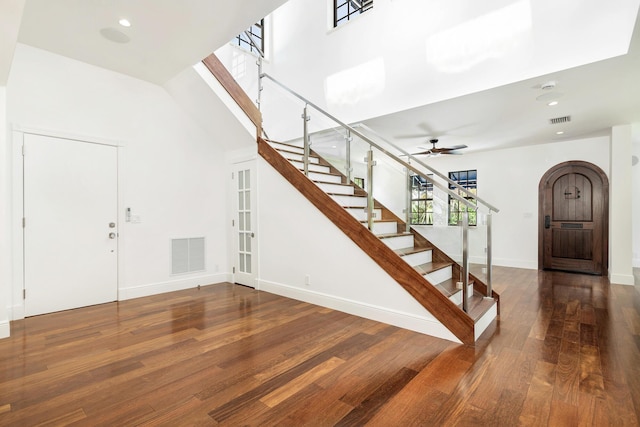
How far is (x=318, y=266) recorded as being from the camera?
13.5ft

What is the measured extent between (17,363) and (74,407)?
1.11 meters

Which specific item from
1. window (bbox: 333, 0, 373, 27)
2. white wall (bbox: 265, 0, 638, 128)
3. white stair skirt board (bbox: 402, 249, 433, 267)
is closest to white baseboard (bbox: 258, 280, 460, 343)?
white stair skirt board (bbox: 402, 249, 433, 267)

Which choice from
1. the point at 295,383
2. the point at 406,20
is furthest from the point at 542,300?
the point at 406,20

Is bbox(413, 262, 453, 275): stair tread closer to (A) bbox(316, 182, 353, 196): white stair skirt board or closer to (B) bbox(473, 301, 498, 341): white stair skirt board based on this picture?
(B) bbox(473, 301, 498, 341): white stair skirt board

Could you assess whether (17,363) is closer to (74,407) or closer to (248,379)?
(74,407)

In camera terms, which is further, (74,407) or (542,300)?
(542,300)

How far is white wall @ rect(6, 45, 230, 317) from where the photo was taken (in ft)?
12.3

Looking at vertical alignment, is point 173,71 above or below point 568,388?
above

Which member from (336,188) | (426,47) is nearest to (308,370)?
(336,188)

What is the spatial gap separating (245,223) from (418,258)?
296cm

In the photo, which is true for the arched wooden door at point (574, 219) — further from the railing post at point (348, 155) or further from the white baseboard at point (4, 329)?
the white baseboard at point (4, 329)

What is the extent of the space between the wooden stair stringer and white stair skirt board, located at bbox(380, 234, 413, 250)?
0.40 m

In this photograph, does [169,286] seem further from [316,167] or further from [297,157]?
[316,167]

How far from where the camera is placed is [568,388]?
2.15 m
